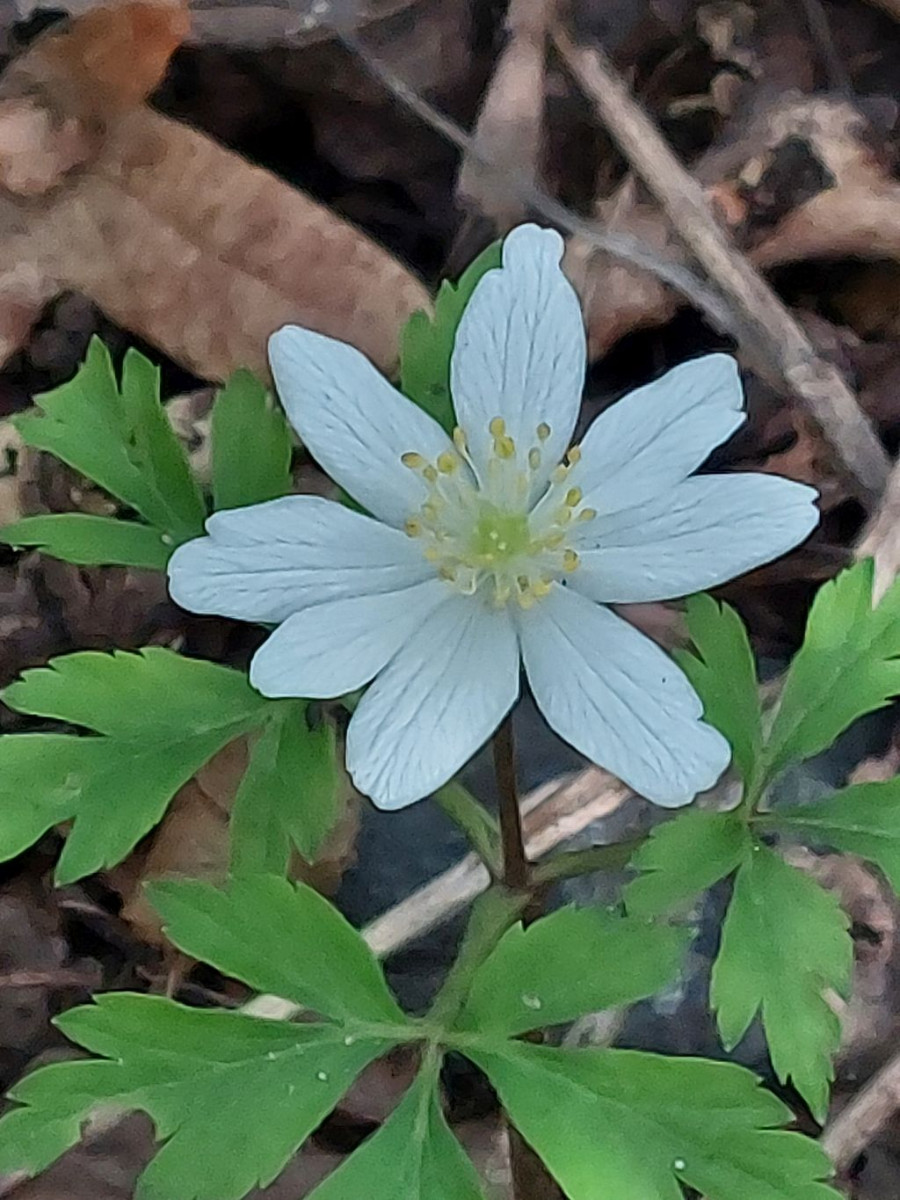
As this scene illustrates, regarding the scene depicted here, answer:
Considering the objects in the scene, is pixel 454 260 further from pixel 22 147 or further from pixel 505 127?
pixel 22 147

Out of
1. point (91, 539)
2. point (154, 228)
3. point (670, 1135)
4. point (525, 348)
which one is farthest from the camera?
point (154, 228)

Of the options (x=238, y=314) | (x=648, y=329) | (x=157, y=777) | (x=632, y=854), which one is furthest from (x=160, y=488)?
(x=648, y=329)

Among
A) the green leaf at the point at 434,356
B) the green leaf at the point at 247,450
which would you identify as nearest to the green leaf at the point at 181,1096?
the green leaf at the point at 247,450

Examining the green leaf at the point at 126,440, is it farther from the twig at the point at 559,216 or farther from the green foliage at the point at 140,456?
the twig at the point at 559,216

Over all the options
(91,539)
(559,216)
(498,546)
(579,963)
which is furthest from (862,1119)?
(559,216)

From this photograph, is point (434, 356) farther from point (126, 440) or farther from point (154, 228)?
point (154, 228)

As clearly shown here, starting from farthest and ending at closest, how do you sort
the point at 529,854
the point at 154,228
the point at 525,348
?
the point at 154,228, the point at 529,854, the point at 525,348
